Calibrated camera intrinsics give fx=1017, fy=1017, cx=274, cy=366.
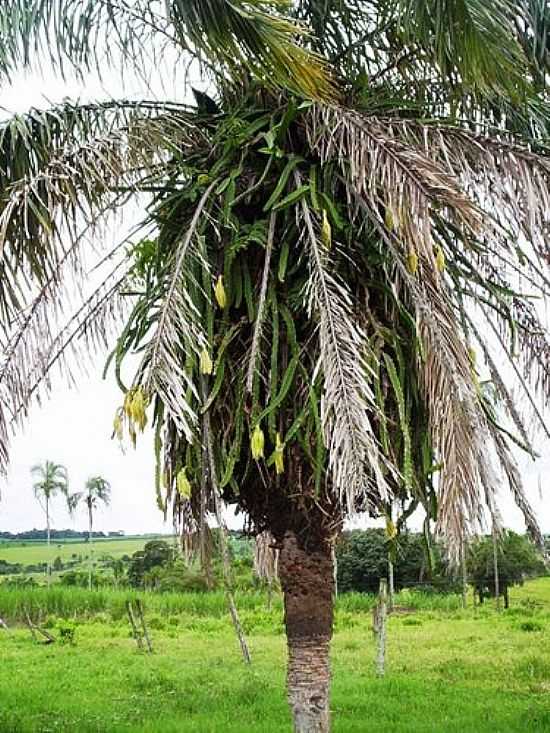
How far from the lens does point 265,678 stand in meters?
11.2

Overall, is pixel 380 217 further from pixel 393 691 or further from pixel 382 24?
pixel 393 691

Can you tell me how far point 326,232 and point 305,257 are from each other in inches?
13.9

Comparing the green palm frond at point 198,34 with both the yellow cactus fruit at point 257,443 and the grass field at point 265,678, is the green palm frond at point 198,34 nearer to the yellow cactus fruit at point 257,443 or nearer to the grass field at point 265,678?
the yellow cactus fruit at point 257,443

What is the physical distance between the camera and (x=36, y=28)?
474cm

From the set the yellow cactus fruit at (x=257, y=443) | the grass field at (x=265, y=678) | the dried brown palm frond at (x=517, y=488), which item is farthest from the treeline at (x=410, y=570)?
the yellow cactus fruit at (x=257, y=443)

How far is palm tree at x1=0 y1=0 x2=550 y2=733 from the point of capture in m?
3.96

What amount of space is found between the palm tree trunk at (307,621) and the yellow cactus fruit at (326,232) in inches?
56.0

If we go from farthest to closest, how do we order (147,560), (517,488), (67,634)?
1. (147,560)
2. (67,634)
3. (517,488)

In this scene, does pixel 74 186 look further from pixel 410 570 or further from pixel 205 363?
pixel 410 570

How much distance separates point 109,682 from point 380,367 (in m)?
7.98

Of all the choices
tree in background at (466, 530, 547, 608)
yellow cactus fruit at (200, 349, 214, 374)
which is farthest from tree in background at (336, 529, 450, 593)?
yellow cactus fruit at (200, 349, 214, 374)

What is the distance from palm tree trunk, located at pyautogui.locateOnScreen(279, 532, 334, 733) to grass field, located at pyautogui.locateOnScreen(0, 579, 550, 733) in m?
3.33

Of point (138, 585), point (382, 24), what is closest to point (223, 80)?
point (382, 24)

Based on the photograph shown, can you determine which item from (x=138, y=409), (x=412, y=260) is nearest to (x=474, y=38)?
(x=412, y=260)
